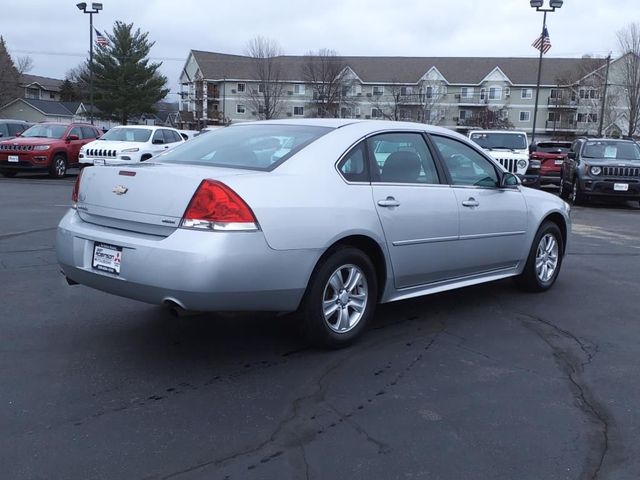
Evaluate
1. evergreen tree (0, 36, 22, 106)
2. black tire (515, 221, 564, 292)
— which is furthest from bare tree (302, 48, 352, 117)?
black tire (515, 221, 564, 292)

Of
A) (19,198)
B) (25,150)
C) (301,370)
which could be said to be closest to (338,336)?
(301,370)

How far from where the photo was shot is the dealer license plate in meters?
4.04

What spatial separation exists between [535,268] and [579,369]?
6.71 feet

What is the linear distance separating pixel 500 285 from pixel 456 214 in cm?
188

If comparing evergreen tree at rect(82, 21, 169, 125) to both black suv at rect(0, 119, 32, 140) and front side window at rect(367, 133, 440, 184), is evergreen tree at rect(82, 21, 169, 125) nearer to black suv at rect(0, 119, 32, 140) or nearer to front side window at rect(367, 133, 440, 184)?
black suv at rect(0, 119, 32, 140)

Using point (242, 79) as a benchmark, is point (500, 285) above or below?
below

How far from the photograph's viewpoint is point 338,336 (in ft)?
14.8

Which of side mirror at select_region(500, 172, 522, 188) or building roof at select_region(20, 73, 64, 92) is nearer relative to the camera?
side mirror at select_region(500, 172, 522, 188)

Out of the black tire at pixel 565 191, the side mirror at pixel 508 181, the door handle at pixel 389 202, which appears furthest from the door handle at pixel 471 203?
the black tire at pixel 565 191

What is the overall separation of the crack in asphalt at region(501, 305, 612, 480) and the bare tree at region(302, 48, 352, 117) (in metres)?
58.3

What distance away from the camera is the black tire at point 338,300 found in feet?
14.0

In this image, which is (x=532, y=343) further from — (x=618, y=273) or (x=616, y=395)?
(x=618, y=273)

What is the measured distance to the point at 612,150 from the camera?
16.6 m

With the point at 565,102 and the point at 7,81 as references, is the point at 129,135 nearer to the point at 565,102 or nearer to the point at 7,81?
the point at 565,102
